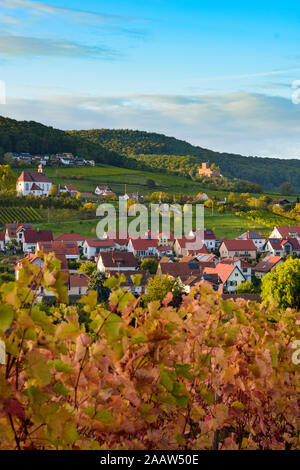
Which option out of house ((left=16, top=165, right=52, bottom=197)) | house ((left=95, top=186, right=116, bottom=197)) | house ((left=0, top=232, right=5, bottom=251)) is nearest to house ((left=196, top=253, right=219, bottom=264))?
house ((left=0, top=232, right=5, bottom=251))

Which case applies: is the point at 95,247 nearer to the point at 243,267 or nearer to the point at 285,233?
the point at 243,267

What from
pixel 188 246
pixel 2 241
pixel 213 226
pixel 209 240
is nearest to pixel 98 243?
pixel 188 246

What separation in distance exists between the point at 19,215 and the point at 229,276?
40.5 m

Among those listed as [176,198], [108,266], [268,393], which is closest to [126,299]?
[268,393]

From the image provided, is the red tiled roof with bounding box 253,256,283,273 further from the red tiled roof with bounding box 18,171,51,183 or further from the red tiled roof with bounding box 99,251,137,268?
the red tiled roof with bounding box 18,171,51,183

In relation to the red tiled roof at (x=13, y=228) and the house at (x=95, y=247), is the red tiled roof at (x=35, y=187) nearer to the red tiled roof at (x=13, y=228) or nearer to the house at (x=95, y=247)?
the red tiled roof at (x=13, y=228)

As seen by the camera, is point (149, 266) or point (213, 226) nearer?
point (149, 266)

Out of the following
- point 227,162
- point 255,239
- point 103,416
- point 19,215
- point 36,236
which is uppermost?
point 227,162

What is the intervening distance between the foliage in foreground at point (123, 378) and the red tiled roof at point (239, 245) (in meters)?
55.6

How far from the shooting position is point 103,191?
94.8 meters

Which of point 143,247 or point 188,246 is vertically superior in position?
point 188,246
